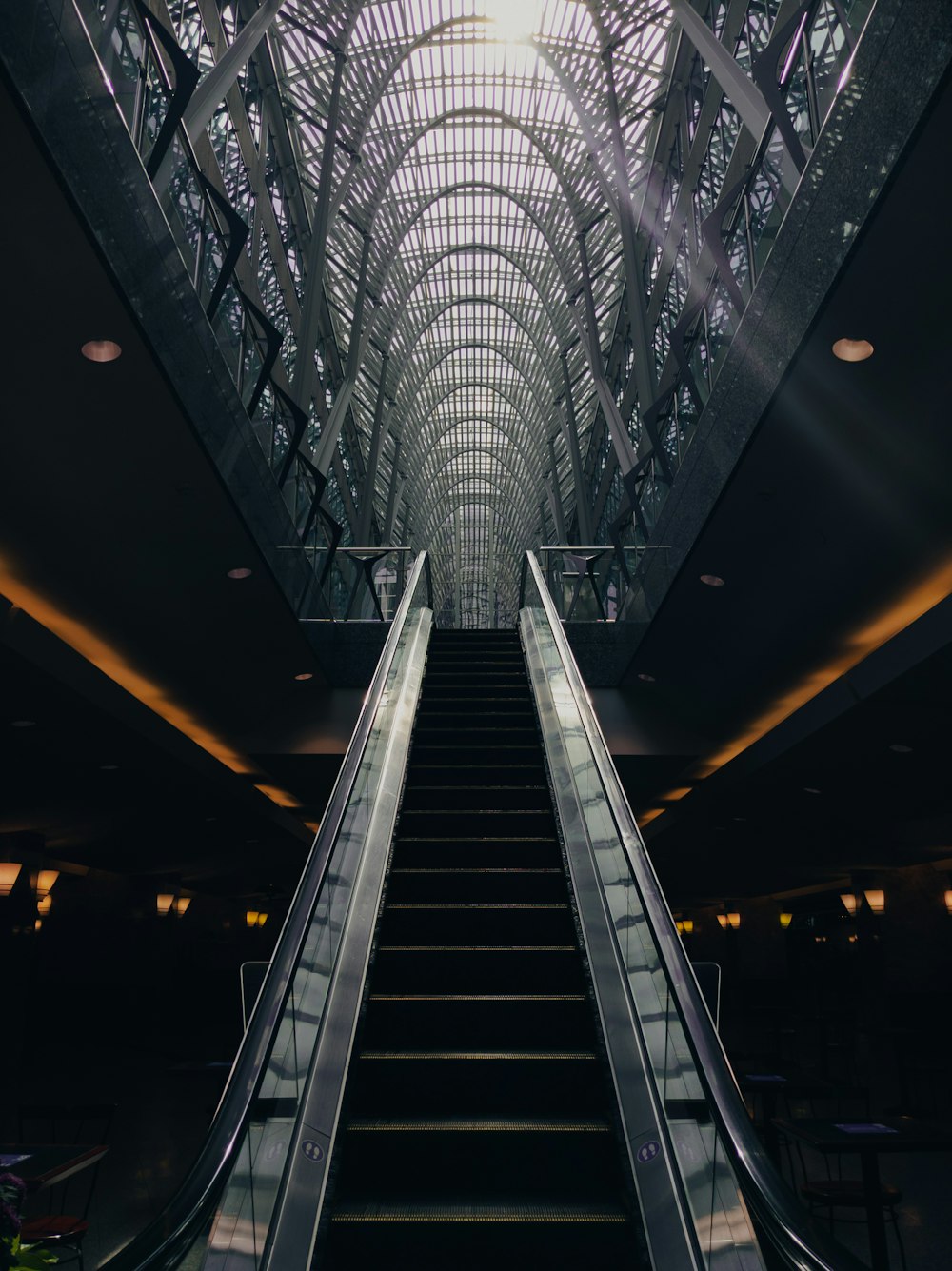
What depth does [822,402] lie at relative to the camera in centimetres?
670

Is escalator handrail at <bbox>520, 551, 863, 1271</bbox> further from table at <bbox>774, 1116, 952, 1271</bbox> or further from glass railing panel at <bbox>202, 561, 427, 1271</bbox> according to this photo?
table at <bbox>774, 1116, 952, 1271</bbox>

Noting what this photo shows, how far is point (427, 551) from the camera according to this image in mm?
16578

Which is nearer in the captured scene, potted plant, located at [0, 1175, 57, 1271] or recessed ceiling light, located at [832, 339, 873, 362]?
potted plant, located at [0, 1175, 57, 1271]

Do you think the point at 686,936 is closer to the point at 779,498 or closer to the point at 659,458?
the point at 659,458

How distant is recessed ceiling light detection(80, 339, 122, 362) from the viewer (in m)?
6.07

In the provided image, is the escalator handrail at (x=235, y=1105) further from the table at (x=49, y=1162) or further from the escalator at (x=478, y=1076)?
the table at (x=49, y=1162)

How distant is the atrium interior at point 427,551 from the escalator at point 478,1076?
0.65 meters

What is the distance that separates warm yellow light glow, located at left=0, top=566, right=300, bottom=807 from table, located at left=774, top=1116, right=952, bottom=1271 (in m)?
7.54

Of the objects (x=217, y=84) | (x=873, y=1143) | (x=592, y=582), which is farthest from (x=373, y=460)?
(x=873, y=1143)

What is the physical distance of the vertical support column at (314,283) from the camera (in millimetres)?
15469

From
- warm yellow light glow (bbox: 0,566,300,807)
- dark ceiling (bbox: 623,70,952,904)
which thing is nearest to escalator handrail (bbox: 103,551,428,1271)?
dark ceiling (bbox: 623,70,952,904)

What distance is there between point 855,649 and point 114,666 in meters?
9.06

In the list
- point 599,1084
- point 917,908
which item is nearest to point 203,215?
point 599,1084

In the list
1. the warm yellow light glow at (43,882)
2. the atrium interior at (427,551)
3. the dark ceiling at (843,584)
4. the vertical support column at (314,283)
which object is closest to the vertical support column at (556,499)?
the atrium interior at (427,551)
